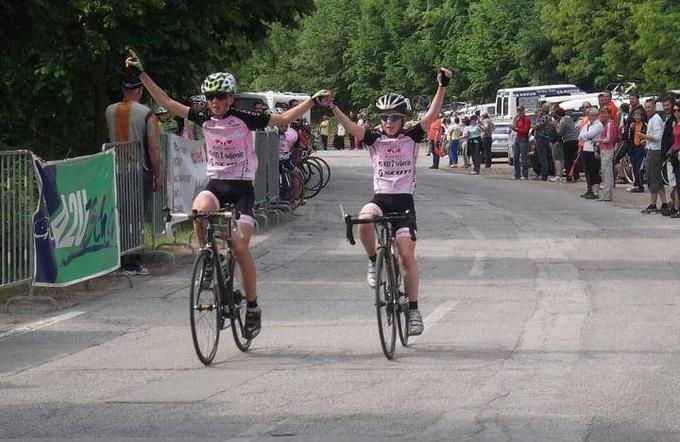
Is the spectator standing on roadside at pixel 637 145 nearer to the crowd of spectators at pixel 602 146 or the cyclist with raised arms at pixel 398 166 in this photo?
the crowd of spectators at pixel 602 146

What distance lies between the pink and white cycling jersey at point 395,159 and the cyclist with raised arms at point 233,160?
69 centimetres

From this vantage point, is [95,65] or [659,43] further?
[659,43]

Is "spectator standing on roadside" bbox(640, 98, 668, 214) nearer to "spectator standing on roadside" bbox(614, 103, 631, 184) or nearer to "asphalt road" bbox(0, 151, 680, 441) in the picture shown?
"spectator standing on roadside" bbox(614, 103, 631, 184)

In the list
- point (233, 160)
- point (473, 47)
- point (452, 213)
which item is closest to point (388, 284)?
point (233, 160)

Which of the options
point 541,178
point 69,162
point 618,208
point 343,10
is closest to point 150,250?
point 69,162

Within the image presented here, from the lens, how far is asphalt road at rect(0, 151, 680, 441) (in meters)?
8.02

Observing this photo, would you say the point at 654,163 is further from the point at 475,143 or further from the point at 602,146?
the point at 475,143

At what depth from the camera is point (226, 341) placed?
11375 mm

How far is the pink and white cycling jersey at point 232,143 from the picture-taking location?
35.0 ft

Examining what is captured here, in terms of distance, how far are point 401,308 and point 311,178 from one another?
1804cm

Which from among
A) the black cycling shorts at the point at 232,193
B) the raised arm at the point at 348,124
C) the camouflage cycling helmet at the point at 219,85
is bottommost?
the black cycling shorts at the point at 232,193

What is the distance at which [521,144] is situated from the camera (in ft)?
116

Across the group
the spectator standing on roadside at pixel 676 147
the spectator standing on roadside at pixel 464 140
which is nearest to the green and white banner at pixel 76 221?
Answer: the spectator standing on roadside at pixel 676 147

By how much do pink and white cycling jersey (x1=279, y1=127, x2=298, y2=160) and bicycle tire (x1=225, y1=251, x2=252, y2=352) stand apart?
14.4 m
